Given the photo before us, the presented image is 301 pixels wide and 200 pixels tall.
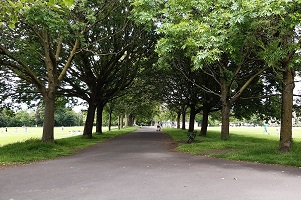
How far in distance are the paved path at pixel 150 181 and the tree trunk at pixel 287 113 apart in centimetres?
294

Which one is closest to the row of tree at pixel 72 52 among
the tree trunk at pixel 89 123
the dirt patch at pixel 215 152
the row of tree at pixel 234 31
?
the tree trunk at pixel 89 123

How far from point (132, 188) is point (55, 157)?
6.32m

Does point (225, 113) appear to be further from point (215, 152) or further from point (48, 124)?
point (48, 124)

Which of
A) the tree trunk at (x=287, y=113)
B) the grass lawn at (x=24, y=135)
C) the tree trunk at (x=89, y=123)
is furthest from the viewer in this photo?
the grass lawn at (x=24, y=135)

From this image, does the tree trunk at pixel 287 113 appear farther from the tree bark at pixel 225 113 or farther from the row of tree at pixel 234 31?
the tree bark at pixel 225 113

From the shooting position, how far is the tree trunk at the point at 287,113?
11.4 meters

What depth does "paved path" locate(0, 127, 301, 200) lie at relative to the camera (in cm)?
555

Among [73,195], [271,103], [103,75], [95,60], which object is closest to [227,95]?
[271,103]

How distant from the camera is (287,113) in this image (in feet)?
37.8

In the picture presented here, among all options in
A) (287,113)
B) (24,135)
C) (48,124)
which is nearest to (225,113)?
(287,113)

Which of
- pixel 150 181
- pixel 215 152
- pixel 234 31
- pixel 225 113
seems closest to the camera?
pixel 150 181

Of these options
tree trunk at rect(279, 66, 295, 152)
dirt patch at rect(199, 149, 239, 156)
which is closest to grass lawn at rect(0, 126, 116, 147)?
dirt patch at rect(199, 149, 239, 156)

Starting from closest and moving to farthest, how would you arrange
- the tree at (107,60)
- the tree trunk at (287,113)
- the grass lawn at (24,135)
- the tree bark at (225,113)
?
the tree trunk at (287,113)
the tree bark at (225,113)
the tree at (107,60)
the grass lawn at (24,135)

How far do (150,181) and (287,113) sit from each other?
7489mm
